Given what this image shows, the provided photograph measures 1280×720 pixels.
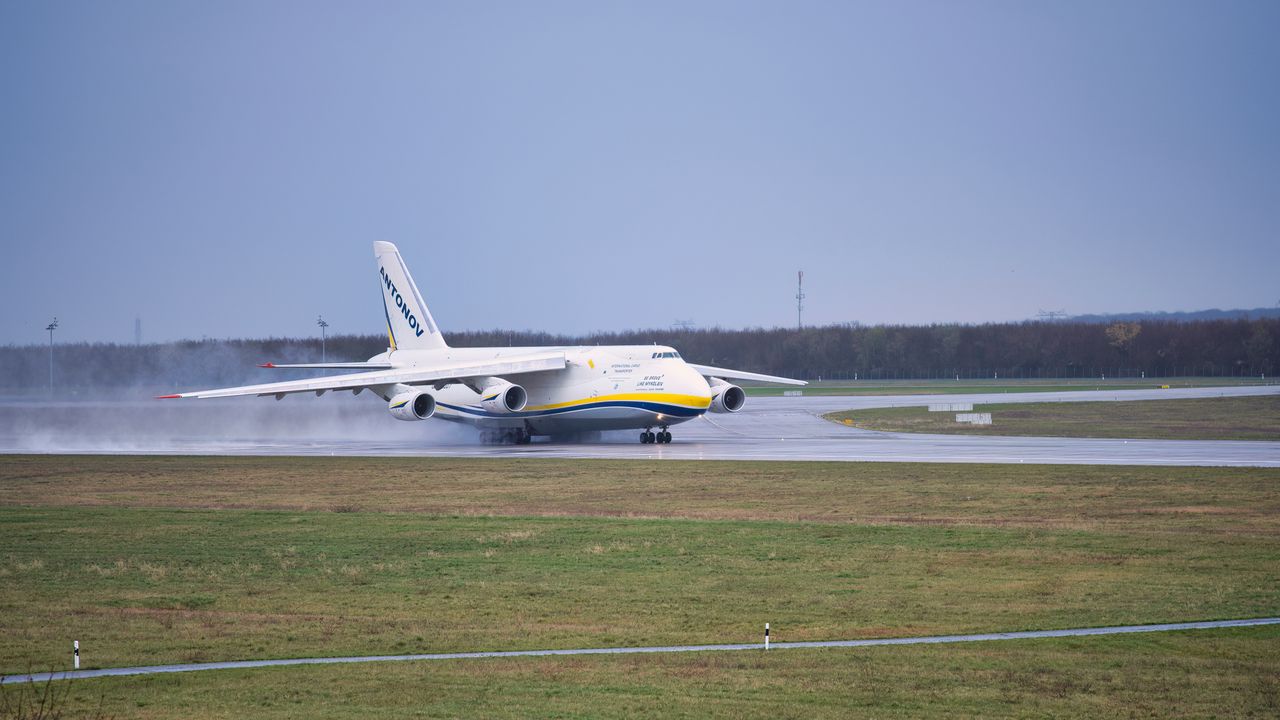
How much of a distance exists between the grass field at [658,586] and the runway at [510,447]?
6.50 m

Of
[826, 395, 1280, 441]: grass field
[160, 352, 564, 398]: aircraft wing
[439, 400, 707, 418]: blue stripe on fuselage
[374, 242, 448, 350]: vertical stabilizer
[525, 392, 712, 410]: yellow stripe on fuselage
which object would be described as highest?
[374, 242, 448, 350]: vertical stabilizer

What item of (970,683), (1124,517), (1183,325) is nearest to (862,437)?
(1124,517)

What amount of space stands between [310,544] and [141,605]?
224 inches

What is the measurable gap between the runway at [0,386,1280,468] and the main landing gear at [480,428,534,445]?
2.45 ft

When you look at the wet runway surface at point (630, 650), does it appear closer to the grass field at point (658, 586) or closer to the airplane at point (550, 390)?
the grass field at point (658, 586)

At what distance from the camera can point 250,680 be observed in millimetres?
12891

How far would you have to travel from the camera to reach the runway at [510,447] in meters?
39.3

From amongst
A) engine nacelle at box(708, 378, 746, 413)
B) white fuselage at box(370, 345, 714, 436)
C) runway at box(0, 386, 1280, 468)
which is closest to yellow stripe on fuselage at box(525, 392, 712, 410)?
white fuselage at box(370, 345, 714, 436)

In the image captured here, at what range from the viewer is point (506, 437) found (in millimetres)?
49562

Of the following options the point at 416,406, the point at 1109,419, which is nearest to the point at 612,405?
the point at 416,406

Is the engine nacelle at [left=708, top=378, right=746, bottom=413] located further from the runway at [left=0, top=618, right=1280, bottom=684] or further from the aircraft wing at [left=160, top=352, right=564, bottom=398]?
the runway at [left=0, top=618, right=1280, bottom=684]

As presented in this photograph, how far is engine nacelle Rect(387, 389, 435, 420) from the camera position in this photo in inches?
1842

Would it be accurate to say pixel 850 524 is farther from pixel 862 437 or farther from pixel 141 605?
pixel 862 437

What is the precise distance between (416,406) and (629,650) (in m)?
33.7
